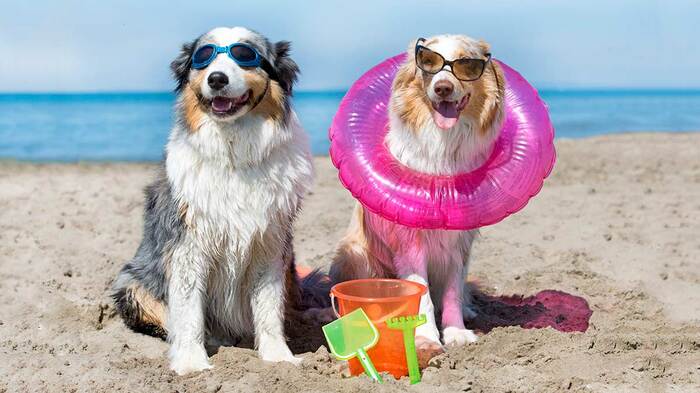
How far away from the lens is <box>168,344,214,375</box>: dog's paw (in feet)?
12.8

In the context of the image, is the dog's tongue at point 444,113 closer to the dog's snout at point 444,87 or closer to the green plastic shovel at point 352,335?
the dog's snout at point 444,87

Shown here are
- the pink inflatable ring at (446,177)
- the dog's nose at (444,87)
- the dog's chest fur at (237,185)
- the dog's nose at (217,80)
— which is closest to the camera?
the dog's nose at (217,80)

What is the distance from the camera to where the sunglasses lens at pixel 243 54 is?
12.9ft

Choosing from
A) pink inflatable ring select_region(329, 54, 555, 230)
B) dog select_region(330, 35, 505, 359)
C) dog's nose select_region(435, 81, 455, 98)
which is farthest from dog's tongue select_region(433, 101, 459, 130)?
pink inflatable ring select_region(329, 54, 555, 230)

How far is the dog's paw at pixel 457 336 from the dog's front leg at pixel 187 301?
1.45m

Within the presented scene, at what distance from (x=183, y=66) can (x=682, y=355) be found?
3100mm

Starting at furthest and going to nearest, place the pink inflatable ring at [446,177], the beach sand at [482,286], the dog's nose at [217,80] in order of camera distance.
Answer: the pink inflatable ring at [446,177]
the dog's nose at [217,80]
the beach sand at [482,286]

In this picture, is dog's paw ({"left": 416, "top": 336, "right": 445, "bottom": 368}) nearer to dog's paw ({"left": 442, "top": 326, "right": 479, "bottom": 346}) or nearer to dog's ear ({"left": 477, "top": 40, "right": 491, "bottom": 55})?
dog's paw ({"left": 442, "top": 326, "right": 479, "bottom": 346})

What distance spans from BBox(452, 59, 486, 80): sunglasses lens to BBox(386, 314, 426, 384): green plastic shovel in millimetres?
1427

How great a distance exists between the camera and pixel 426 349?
409cm

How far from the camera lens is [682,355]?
3.76 metres

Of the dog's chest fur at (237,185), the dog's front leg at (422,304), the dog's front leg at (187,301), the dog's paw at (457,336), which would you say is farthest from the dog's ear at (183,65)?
the dog's paw at (457,336)

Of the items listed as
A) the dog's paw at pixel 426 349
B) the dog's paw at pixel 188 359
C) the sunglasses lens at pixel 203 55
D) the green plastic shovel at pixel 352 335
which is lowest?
the dog's paw at pixel 188 359

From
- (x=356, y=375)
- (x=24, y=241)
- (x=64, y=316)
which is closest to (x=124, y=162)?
(x=24, y=241)
